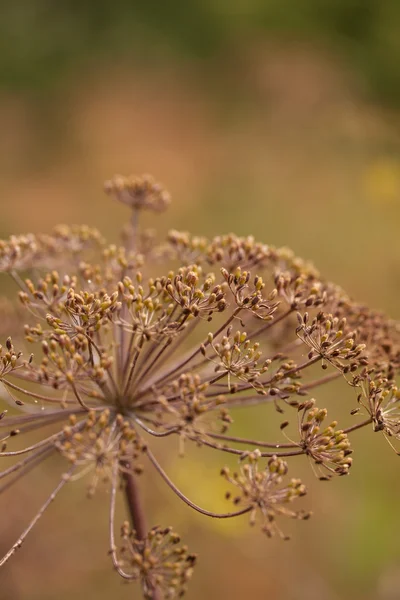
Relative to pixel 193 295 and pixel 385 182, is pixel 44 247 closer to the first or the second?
pixel 193 295

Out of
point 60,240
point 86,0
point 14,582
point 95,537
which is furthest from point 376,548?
point 86,0

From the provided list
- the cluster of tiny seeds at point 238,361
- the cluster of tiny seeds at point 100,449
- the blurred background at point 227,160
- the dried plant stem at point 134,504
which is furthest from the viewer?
the blurred background at point 227,160

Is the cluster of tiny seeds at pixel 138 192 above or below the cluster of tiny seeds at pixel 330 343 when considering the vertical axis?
above

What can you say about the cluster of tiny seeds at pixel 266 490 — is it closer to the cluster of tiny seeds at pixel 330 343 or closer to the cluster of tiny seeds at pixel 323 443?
the cluster of tiny seeds at pixel 323 443

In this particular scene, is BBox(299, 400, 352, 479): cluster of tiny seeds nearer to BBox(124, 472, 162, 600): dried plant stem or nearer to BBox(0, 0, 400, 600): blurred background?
BBox(124, 472, 162, 600): dried plant stem

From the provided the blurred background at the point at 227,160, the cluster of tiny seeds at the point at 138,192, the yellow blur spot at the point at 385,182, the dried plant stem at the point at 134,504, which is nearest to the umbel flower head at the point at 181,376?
the dried plant stem at the point at 134,504

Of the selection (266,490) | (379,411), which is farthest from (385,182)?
(266,490)

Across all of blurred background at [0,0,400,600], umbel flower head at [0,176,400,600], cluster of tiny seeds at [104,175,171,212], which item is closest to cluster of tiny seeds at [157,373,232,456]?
umbel flower head at [0,176,400,600]
